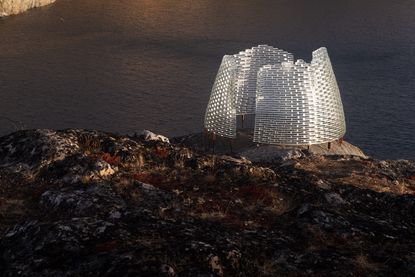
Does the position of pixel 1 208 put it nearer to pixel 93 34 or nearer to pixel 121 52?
pixel 121 52

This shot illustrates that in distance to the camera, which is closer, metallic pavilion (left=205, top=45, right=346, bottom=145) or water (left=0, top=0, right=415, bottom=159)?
metallic pavilion (left=205, top=45, right=346, bottom=145)

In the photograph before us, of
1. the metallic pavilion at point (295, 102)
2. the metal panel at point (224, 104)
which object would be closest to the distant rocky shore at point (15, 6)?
the metal panel at point (224, 104)

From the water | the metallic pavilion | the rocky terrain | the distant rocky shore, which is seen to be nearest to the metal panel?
the metallic pavilion

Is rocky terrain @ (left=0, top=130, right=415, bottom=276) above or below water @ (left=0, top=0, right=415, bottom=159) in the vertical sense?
above

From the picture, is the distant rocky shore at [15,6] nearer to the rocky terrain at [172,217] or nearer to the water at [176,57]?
the water at [176,57]

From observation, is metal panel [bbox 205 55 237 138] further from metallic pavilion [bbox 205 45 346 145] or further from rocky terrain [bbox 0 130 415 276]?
rocky terrain [bbox 0 130 415 276]
